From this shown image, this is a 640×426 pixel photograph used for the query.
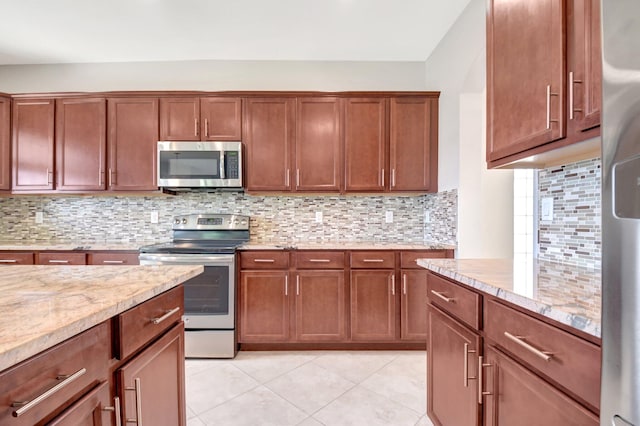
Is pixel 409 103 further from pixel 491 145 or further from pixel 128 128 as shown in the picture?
pixel 128 128

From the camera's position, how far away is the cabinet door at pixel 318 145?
271 centimetres

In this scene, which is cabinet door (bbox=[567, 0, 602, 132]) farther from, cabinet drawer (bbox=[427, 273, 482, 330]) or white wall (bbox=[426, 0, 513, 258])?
white wall (bbox=[426, 0, 513, 258])

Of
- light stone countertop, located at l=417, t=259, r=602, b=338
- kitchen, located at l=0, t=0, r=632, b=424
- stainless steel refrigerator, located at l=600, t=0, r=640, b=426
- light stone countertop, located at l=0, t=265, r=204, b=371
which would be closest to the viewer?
stainless steel refrigerator, located at l=600, t=0, r=640, b=426

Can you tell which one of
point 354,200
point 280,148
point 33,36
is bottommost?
point 354,200

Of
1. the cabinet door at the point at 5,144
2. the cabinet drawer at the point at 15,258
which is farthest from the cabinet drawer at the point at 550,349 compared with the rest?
the cabinet door at the point at 5,144

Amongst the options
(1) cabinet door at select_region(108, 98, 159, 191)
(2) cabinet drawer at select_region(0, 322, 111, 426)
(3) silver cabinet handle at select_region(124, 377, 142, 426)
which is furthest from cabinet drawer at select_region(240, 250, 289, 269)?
(2) cabinet drawer at select_region(0, 322, 111, 426)

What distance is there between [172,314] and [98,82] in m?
3.11

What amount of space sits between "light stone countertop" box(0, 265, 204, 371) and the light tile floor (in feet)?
3.50

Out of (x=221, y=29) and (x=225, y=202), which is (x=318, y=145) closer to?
(x=225, y=202)

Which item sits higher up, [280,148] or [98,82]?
[98,82]

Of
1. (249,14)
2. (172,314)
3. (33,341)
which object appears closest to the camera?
(33,341)

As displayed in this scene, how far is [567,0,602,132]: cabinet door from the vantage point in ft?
2.99

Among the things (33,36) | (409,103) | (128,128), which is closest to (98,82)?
(33,36)

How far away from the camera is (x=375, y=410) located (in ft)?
5.74
